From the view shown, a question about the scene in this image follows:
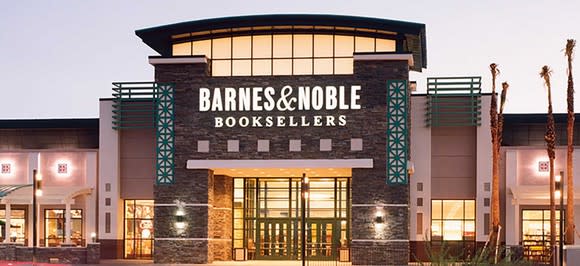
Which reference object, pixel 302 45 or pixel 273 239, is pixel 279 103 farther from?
pixel 273 239

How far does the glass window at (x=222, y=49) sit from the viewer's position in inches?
1930

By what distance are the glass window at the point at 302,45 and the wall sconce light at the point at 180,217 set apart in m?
9.39

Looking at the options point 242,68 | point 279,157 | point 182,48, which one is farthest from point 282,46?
point 279,157

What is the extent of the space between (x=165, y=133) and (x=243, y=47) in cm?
588

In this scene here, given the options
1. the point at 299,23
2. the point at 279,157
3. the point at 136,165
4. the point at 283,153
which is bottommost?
the point at 136,165

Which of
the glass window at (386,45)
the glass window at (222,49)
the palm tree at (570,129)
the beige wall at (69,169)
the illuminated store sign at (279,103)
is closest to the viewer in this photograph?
the palm tree at (570,129)

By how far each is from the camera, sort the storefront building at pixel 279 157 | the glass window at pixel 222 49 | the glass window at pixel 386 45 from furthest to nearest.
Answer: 1. the glass window at pixel 222 49
2. the glass window at pixel 386 45
3. the storefront building at pixel 279 157

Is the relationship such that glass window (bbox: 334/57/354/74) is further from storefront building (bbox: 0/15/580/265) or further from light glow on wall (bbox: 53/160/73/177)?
light glow on wall (bbox: 53/160/73/177)

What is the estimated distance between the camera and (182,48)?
50.1 m

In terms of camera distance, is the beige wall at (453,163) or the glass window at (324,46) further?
the beige wall at (453,163)

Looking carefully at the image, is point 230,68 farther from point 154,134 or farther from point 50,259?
point 50,259

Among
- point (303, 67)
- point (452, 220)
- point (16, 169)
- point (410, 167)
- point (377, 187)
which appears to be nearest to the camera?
point (377, 187)

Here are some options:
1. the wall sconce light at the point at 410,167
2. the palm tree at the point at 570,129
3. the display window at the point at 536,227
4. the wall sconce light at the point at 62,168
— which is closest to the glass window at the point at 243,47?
the wall sconce light at the point at 410,167

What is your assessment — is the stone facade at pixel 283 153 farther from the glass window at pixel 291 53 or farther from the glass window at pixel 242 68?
the glass window at pixel 291 53
